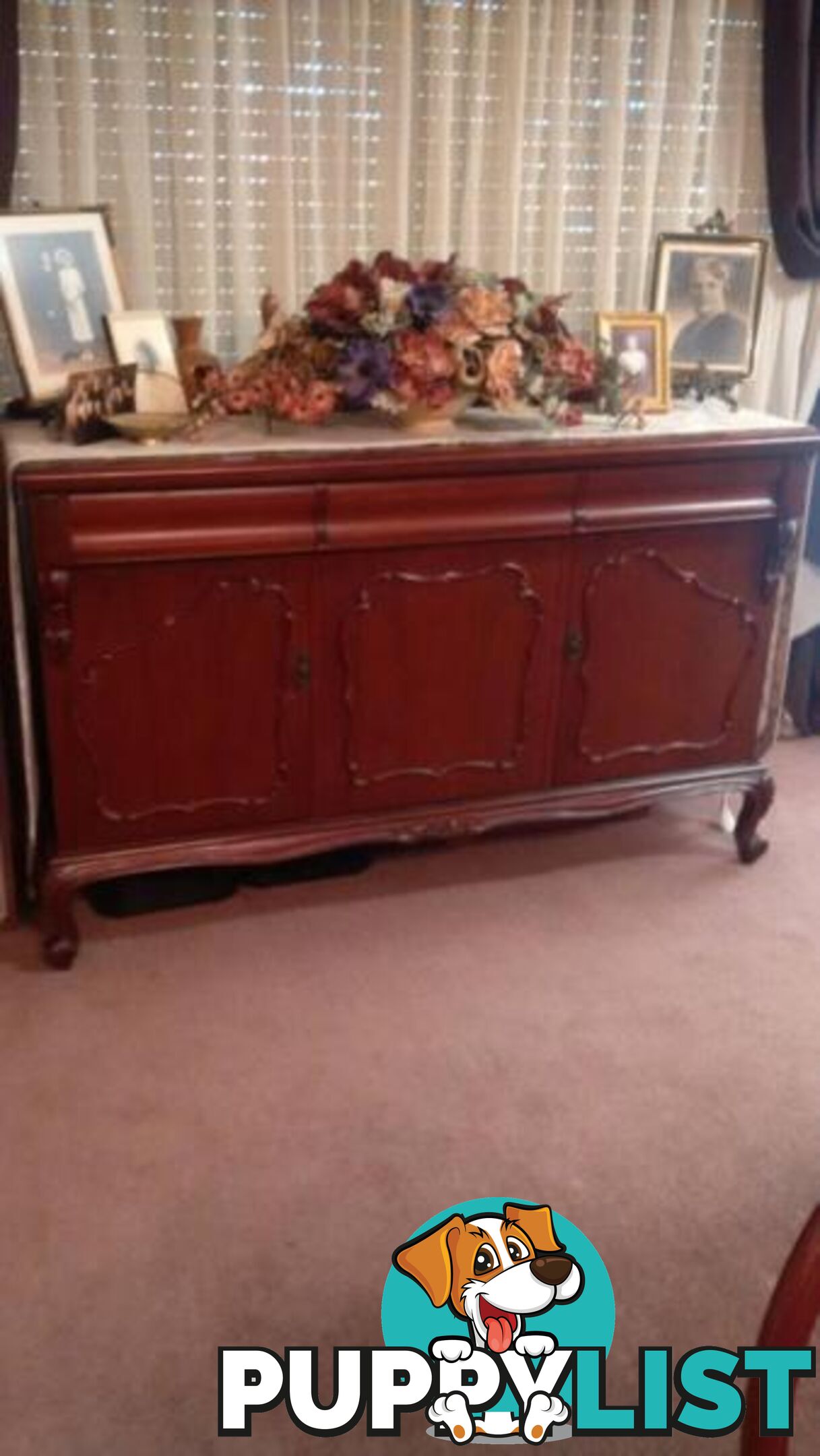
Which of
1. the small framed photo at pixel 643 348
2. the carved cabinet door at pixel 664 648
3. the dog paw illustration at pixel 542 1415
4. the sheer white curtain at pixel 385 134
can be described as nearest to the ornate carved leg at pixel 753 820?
the carved cabinet door at pixel 664 648

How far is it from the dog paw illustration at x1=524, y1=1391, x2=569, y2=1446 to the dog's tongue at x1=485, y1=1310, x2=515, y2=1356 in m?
0.09

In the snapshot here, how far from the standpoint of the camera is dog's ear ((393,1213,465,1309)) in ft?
3.94

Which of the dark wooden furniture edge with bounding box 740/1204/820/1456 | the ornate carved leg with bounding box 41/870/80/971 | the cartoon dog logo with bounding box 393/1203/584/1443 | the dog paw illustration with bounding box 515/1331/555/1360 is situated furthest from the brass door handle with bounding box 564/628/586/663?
the dark wooden furniture edge with bounding box 740/1204/820/1456

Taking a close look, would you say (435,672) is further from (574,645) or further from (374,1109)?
(374,1109)

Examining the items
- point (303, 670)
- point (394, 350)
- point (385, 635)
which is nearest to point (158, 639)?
point (303, 670)

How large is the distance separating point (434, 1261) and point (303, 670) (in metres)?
1.22

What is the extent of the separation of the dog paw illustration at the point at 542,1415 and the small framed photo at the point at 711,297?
2149 millimetres

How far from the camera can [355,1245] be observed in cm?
170

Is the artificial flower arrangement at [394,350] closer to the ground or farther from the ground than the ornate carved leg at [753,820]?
farther from the ground

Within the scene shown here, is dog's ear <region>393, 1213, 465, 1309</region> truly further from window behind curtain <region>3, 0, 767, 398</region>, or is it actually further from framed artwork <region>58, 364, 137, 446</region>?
window behind curtain <region>3, 0, 767, 398</region>

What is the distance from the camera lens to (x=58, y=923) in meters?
2.23

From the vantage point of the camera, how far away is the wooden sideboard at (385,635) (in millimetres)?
2080

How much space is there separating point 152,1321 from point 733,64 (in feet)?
9.31

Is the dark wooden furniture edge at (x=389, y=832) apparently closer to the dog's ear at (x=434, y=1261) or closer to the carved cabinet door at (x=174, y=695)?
the carved cabinet door at (x=174, y=695)
